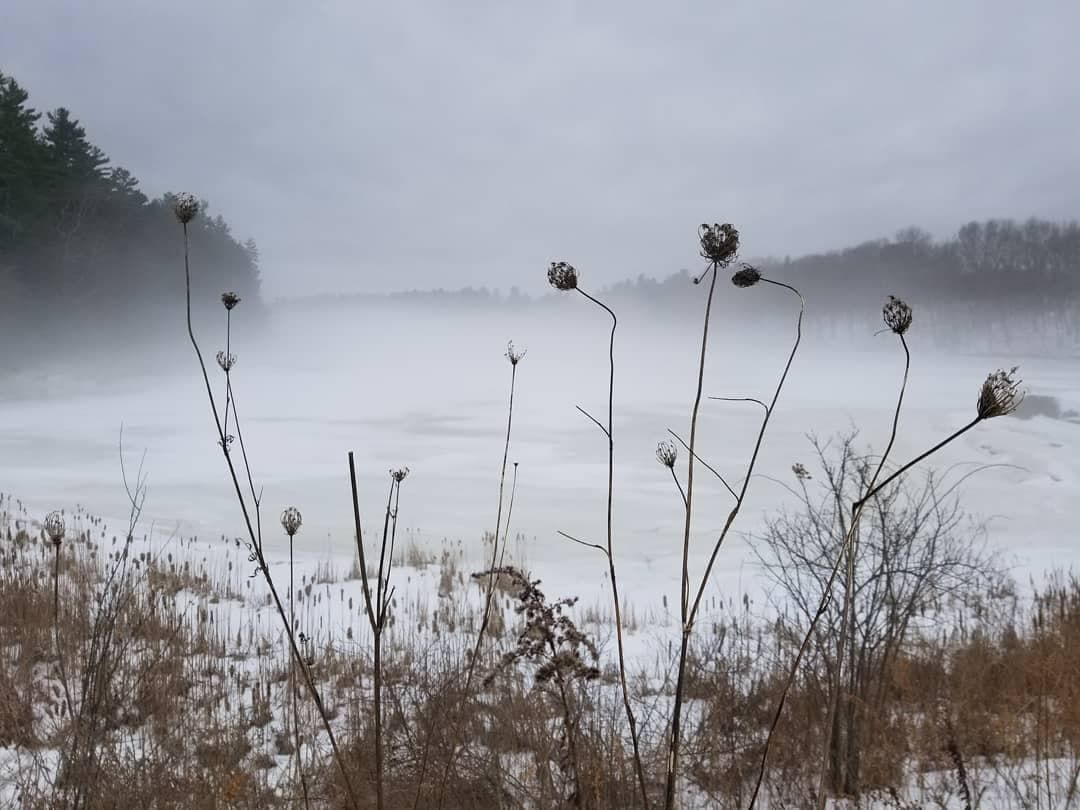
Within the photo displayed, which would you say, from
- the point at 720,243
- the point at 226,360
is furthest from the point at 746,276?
the point at 226,360

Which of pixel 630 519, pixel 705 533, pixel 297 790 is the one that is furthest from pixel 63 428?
pixel 297 790

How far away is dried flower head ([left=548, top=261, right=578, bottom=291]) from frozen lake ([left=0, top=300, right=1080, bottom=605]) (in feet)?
2.22

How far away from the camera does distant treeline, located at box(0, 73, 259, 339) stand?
107 ft

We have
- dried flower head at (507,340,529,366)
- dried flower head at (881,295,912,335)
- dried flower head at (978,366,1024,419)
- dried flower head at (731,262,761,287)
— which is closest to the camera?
dried flower head at (978,366,1024,419)

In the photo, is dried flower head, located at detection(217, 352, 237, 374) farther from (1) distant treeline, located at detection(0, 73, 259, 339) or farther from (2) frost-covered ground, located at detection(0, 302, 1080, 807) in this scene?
(1) distant treeline, located at detection(0, 73, 259, 339)

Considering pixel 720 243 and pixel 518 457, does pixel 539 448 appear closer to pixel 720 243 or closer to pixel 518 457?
pixel 518 457

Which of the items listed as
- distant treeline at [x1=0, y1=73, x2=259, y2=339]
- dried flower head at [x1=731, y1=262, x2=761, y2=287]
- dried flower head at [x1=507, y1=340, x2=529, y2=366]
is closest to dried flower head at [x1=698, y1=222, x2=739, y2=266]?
dried flower head at [x1=731, y1=262, x2=761, y2=287]

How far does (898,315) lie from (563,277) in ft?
1.60

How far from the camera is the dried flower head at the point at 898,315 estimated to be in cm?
91

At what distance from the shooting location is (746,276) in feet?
3.55

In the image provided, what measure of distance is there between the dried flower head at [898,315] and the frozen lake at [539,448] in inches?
9.6

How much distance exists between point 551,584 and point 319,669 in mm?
4268

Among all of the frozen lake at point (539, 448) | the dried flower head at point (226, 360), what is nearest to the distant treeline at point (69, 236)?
the frozen lake at point (539, 448)

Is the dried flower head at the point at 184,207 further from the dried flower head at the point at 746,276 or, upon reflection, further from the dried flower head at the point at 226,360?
the dried flower head at the point at 746,276
